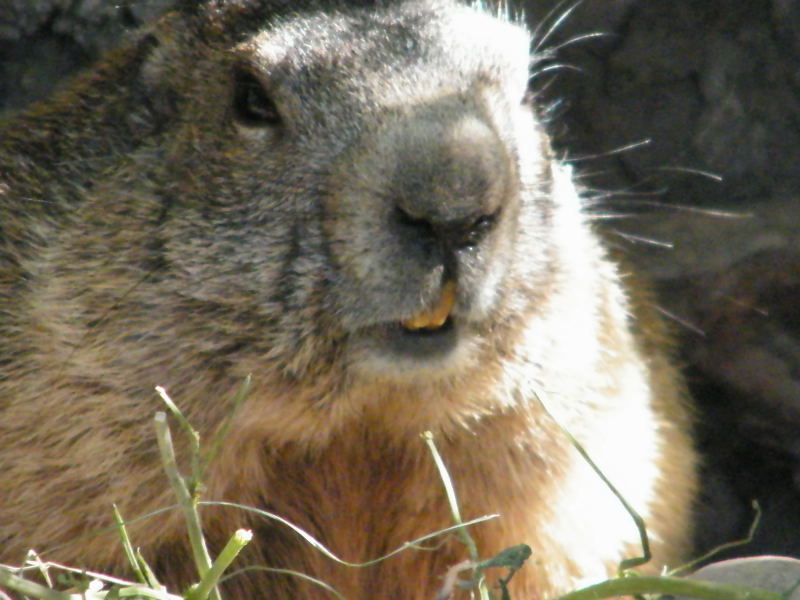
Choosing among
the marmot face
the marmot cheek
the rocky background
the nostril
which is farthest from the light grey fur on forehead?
the rocky background

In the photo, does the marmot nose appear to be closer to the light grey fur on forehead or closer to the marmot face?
the marmot face

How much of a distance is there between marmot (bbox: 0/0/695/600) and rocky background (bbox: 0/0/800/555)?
1552 mm

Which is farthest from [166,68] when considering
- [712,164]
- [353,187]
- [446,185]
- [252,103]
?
[712,164]

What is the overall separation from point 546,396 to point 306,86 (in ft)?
3.84

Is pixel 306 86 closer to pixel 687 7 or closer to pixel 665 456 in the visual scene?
pixel 665 456

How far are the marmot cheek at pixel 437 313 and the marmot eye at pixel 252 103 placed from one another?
0.73 meters

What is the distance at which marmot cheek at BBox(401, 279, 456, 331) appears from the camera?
2777 millimetres

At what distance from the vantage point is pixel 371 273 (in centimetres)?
274

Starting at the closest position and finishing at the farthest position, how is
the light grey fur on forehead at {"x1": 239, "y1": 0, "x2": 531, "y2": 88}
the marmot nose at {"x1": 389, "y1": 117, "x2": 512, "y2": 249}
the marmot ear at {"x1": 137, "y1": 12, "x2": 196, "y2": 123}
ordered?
1. the marmot nose at {"x1": 389, "y1": 117, "x2": 512, "y2": 249}
2. the light grey fur on forehead at {"x1": 239, "y1": 0, "x2": 531, "y2": 88}
3. the marmot ear at {"x1": 137, "y1": 12, "x2": 196, "y2": 123}

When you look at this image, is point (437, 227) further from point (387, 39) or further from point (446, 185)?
point (387, 39)

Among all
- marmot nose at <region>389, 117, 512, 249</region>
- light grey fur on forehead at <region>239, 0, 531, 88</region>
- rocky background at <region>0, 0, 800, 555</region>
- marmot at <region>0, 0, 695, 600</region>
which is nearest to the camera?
marmot nose at <region>389, 117, 512, 249</region>

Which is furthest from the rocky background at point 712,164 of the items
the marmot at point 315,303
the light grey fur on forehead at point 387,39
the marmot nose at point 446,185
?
the marmot nose at point 446,185

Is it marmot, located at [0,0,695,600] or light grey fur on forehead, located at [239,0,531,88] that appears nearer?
marmot, located at [0,0,695,600]

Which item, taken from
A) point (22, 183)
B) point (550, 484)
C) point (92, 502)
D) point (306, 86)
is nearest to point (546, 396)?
point (550, 484)
